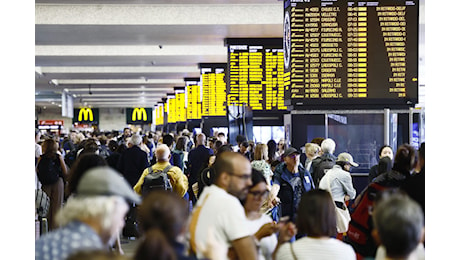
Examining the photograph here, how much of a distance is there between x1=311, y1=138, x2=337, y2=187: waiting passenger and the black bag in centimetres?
374

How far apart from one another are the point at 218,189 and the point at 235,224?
28 cm

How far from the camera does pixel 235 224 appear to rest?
3.88 meters

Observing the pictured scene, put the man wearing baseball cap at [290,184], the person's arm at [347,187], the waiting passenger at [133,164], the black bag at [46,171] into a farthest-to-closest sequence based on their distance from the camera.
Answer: the waiting passenger at [133,164] < the black bag at [46,171] < the person's arm at [347,187] < the man wearing baseball cap at [290,184]

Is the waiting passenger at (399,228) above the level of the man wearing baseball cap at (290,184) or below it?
above

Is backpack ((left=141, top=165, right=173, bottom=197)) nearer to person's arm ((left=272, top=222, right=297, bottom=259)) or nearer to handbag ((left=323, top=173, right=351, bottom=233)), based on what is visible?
handbag ((left=323, top=173, right=351, bottom=233))

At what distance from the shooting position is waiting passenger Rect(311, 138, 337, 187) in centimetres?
910

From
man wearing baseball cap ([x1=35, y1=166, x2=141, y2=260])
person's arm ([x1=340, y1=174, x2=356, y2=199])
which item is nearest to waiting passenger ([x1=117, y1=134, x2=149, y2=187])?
person's arm ([x1=340, y1=174, x2=356, y2=199])

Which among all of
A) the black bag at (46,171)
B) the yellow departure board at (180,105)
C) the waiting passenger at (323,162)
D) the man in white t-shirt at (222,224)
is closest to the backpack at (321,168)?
the waiting passenger at (323,162)

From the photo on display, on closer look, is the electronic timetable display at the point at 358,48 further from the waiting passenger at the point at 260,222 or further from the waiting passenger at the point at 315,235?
the waiting passenger at the point at 315,235

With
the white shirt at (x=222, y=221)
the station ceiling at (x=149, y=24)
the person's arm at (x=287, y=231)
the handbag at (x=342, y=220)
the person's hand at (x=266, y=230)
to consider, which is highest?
the station ceiling at (x=149, y=24)

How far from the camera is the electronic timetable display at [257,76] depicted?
53.7 ft

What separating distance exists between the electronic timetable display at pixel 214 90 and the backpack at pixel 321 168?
12109 mm
